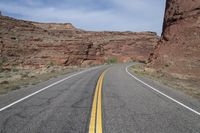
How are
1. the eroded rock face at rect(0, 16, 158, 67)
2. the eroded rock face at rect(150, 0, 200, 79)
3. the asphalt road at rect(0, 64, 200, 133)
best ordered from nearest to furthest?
the asphalt road at rect(0, 64, 200, 133), the eroded rock face at rect(150, 0, 200, 79), the eroded rock face at rect(0, 16, 158, 67)

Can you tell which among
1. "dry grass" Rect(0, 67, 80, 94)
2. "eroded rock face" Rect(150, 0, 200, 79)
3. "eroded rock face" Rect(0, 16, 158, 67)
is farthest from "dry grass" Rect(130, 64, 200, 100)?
"eroded rock face" Rect(0, 16, 158, 67)

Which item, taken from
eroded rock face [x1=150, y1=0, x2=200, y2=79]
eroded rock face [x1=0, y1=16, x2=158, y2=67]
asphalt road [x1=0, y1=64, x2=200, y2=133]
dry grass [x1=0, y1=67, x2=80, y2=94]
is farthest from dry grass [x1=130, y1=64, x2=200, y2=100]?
eroded rock face [x1=0, y1=16, x2=158, y2=67]

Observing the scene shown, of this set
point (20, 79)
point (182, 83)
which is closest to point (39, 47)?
point (20, 79)

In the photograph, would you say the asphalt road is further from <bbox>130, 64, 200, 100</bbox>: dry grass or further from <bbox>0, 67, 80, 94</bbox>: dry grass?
<bbox>0, 67, 80, 94</bbox>: dry grass

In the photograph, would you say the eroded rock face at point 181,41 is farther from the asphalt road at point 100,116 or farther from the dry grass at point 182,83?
the asphalt road at point 100,116

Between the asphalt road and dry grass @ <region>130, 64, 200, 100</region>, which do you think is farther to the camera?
dry grass @ <region>130, 64, 200, 100</region>

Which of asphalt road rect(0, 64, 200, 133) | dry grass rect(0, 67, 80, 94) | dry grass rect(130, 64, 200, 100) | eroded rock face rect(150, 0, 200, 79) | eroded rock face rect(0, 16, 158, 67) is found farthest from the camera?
eroded rock face rect(0, 16, 158, 67)

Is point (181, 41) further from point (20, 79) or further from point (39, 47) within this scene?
point (39, 47)

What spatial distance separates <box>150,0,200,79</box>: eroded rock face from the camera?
26.6 metres

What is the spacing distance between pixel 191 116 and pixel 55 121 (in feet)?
13.1

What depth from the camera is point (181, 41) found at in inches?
1205

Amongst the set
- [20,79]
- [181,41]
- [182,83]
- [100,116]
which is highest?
[181,41]

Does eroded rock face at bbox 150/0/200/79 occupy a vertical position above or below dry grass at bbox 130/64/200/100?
above

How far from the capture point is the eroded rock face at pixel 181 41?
87.2 ft
